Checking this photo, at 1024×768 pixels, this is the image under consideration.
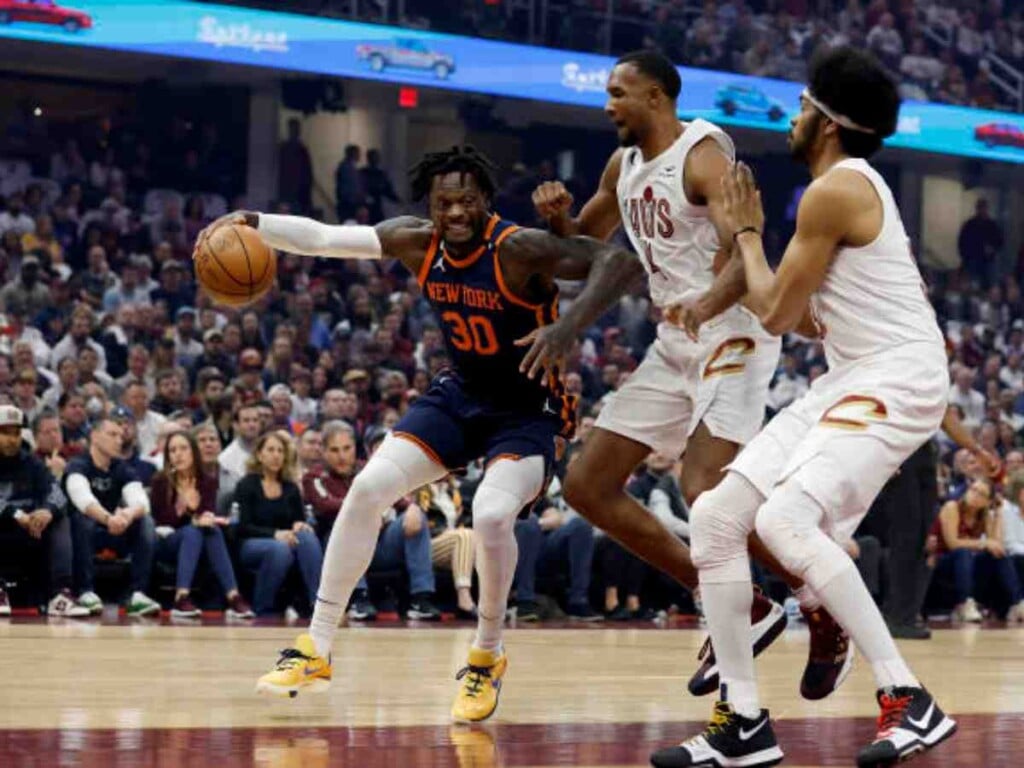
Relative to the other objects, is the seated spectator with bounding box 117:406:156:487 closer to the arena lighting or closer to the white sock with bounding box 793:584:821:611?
the white sock with bounding box 793:584:821:611

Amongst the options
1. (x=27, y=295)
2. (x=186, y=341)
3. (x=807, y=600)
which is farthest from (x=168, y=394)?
(x=807, y=600)

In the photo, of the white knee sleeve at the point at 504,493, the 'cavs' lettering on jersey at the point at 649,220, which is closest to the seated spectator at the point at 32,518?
the white knee sleeve at the point at 504,493

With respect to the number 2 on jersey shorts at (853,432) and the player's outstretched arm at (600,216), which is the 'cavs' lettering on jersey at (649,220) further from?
the number 2 on jersey shorts at (853,432)

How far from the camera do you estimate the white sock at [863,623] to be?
483cm

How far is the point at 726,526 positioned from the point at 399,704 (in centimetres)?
191

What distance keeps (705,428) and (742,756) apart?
1.64 meters

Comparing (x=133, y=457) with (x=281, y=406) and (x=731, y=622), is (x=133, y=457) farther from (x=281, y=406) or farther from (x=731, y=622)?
(x=731, y=622)

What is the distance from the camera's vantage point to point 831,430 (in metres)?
4.94

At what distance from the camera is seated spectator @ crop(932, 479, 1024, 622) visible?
14.1m

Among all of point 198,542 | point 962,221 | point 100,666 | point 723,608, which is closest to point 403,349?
point 198,542

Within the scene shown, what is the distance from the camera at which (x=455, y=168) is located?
6.41m

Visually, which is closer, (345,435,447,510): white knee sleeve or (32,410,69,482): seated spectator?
(345,435,447,510): white knee sleeve

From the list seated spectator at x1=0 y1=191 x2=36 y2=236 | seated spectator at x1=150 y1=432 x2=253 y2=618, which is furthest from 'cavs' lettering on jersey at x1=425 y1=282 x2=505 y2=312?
seated spectator at x1=0 y1=191 x2=36 y2=236

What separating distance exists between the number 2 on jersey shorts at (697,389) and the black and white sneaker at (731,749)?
5.09ft
